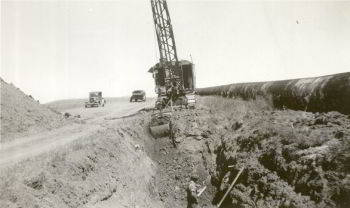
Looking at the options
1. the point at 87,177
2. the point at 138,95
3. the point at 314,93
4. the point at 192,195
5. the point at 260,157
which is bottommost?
the point at 192,195

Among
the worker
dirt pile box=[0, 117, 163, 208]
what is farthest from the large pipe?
dirt pile box=[0, 117, 163, 208]

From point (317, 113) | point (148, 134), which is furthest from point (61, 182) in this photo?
point (148, 134)

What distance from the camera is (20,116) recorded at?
2202 centimetres

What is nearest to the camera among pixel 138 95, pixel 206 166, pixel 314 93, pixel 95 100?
pixel 314 93

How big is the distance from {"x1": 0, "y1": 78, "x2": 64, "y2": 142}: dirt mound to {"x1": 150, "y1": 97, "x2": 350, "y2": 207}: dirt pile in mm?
7777

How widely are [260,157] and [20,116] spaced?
1544 centimetres

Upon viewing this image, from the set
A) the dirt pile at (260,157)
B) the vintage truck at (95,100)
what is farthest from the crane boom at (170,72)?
the vintage truck at (95,100)

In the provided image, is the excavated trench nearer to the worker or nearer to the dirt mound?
the worker

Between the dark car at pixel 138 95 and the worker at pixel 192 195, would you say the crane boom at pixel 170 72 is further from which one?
the dark car at pixel 138 95

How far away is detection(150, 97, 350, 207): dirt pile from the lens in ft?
29.0

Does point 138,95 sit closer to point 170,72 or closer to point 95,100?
point 95,100

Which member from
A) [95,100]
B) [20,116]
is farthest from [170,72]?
[95,100]

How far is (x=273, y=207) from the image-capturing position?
10164mm

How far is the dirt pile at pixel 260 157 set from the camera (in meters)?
8.83
